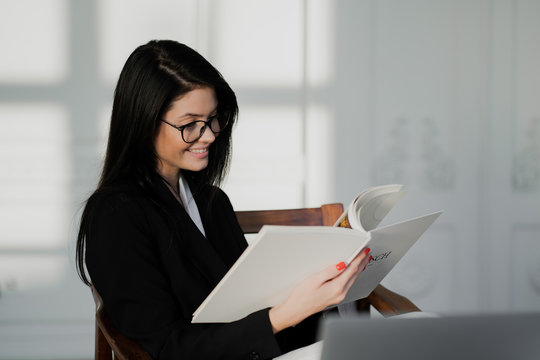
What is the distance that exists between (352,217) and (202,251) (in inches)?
14.1

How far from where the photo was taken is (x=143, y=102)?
4.14 feet

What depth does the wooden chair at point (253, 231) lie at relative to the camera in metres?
1.10

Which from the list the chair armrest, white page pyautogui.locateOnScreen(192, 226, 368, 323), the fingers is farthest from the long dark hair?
the chair armrest

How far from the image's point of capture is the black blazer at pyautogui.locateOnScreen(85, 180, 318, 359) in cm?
112

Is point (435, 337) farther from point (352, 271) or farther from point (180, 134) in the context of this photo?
point (180, 134)

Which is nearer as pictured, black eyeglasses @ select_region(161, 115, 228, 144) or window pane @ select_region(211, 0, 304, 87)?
black eyeglasses @ select_region(161, 115, 228, 144)

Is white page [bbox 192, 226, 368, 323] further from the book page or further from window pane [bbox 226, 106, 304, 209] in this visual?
window pane [bbox 226, 106, 304, 209]

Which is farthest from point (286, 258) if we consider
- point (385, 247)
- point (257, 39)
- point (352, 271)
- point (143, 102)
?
point (257, 39)

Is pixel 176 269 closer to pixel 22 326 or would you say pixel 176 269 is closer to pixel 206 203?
pixel 206 203

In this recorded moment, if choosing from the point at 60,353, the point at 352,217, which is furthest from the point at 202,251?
the point at 60,353

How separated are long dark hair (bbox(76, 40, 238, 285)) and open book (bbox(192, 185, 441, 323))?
0.33 meters

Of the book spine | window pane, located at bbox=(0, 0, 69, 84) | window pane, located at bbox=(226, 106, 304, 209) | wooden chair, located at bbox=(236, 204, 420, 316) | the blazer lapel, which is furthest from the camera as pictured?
window pane, located at bbox=(226, 106, 304, 209)

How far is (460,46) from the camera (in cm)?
288

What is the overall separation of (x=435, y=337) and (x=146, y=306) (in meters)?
0.65
